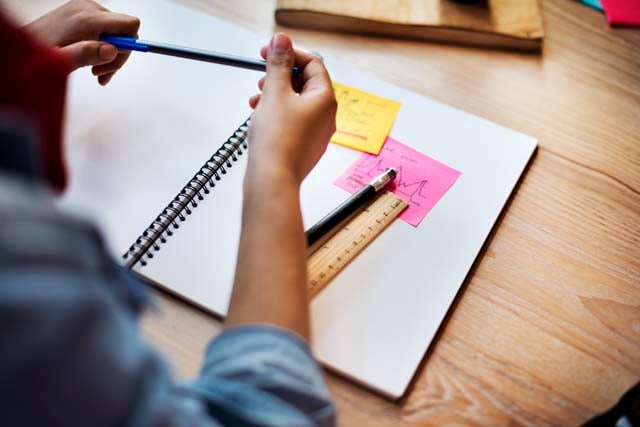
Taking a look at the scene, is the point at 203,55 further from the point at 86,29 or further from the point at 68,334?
the point at 68,334

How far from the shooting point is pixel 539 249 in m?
0.71

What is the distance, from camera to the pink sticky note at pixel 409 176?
0.72 m

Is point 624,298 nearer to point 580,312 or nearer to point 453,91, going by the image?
point 580,312

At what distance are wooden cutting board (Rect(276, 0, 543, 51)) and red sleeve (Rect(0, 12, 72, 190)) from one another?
650 mm

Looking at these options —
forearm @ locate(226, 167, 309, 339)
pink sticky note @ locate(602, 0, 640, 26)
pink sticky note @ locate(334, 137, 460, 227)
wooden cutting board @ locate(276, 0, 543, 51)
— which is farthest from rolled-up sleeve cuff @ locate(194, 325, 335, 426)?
pink sticky note @ locate(602, 0, 640, 26)

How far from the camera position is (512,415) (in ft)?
1.88

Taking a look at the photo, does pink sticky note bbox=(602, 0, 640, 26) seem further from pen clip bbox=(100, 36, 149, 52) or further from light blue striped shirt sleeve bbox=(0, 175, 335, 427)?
light blue striped shirt sleeve bbox=(0, 175, 335, 427)

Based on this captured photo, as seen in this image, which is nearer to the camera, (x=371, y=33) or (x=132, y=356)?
(x=132, y=356)

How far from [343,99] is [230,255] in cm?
31

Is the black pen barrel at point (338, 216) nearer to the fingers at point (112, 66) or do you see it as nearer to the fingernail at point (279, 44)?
the fingernail at point (279, 44)

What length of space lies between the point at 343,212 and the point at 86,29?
42 centimetres

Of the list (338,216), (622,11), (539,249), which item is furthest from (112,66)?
(622,11)

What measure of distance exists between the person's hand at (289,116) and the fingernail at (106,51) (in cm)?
20

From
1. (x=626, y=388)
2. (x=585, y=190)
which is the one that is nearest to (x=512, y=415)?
(x=626, y=388)
